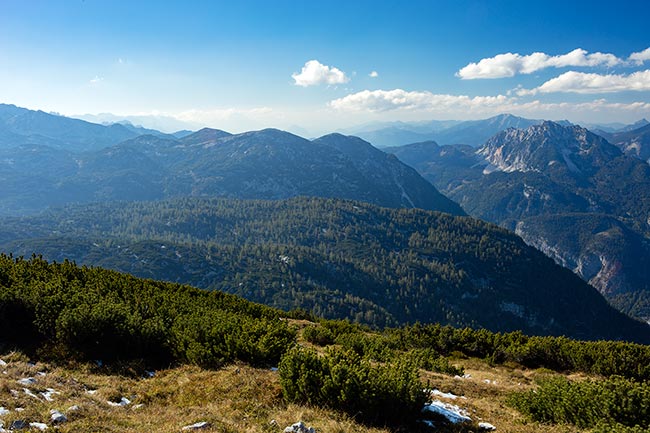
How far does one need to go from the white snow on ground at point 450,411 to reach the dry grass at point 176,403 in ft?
1.53

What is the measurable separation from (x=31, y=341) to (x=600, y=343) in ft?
161

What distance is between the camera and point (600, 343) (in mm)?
37750

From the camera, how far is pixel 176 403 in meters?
13.8

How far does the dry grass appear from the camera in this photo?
438 inches

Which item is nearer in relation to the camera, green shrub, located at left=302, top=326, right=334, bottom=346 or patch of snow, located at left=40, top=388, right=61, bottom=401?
patch of snow, located at left=40, top=388, right=61, bottom=401

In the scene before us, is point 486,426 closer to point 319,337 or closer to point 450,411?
point 450,411

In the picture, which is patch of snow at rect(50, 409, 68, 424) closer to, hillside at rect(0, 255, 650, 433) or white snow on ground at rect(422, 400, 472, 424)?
hillside at rect(0, 255, 650, 433)

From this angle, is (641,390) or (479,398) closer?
(641,390)

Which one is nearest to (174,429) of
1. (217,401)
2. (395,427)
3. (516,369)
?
(217,401)

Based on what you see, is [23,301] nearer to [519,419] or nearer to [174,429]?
[174,429]

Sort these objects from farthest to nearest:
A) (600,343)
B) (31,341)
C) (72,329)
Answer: (600,343)
(31,341)
(72,329)

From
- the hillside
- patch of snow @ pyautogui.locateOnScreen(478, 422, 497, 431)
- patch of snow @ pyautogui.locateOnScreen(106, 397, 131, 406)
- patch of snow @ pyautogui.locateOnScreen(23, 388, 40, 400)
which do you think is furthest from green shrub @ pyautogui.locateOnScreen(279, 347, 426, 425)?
patch of snow @ pyautogui.locateOnScreen(23, 388, 40, 400)

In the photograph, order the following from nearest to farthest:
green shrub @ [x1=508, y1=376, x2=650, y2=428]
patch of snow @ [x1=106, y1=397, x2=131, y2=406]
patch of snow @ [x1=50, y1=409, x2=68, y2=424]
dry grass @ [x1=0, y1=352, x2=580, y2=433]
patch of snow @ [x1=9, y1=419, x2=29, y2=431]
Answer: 1. patch of snow @ [x1=9, y1=419, x2=29, y2=431]
2. patch of snow @ [x1=50, y1=409, x2=68, y2=424]
3. dry grass @ [x1=0, y1=352, x2=580, y2=433]
4. green shrub @ [x1=508, y1=376, x2=650, y2=428]
5. patch of snow @ [x1=106, y1=397, x2=131, y2=406]

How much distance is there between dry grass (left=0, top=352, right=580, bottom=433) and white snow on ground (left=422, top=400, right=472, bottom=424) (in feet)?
1.53
